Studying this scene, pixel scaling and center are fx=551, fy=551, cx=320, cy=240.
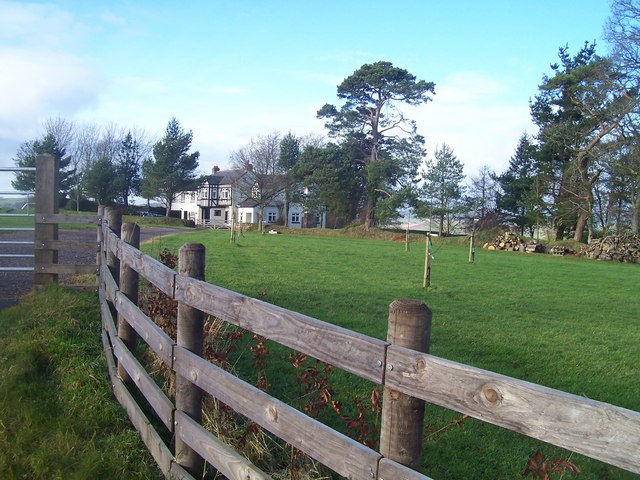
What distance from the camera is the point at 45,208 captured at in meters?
7.88

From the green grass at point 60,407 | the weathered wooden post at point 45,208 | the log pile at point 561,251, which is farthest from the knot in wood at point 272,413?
the log pile at point 561,251

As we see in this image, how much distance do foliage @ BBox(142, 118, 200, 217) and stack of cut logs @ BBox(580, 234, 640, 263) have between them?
4542cm

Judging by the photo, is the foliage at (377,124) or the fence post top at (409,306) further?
the foliage at (377,124)

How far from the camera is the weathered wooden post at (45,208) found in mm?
7848

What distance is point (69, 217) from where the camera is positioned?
7.91 m

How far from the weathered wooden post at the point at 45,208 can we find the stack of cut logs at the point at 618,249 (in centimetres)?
3247

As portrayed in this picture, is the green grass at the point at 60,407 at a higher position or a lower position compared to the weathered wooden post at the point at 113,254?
lower

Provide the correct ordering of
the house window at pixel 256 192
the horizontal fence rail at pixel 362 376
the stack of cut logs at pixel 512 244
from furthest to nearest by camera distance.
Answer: the house window at pixel 256 192, the stack of cut logs at pixel 512 244, the horizontal fence rail at pixel 362 376

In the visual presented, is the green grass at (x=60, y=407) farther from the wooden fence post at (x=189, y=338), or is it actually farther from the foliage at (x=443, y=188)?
the foliage at (x=443, y=188)

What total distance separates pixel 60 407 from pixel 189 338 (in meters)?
1.78

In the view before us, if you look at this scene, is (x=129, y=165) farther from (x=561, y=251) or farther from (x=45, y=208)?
(x=45, y=208)

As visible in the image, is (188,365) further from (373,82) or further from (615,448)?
(373,82)

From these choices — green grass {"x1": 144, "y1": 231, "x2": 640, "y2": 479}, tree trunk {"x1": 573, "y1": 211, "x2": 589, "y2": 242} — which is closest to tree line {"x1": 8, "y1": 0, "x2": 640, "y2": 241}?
tree trunk {"x1": 573, "y1": 211, "x2": 589, "y2": 242}

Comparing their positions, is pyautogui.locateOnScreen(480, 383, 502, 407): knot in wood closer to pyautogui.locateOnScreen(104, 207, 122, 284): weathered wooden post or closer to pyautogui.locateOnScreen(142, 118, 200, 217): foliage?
pyautogui.locateOnScreen(104, 207, 122, 284): weathered wooden post
